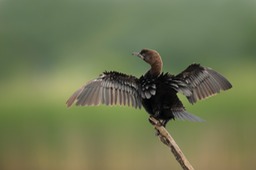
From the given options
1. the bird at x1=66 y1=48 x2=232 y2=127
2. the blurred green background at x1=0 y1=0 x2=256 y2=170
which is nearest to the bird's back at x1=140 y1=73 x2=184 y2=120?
the bird at x1=66 y1=48 x2=232 y2=127

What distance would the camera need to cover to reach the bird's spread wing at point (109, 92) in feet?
4.59

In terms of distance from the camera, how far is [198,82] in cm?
154

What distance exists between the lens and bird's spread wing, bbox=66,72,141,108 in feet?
4.59

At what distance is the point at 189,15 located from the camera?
1.91m

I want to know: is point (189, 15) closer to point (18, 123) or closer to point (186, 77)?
point (186, 77)

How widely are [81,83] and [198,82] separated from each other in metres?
0.48

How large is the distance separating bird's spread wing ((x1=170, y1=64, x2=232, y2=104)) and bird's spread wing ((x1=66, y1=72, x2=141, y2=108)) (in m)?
0.12

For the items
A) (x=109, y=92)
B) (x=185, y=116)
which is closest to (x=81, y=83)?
(x=109, y=92)

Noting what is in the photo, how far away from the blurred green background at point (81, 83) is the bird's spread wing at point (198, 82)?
1.00 ft

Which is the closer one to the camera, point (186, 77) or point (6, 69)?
point (186, 77)

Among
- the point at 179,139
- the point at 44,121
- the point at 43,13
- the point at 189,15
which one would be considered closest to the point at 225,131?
the point at 179,139

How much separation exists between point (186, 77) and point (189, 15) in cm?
47

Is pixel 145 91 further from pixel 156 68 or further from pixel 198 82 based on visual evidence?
pixel 198 82

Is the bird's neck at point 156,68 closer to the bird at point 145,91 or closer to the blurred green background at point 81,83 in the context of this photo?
the bird at point 145,91
